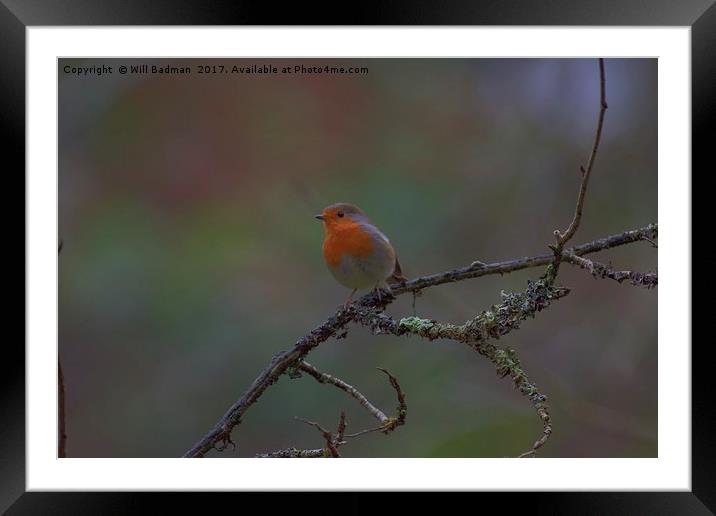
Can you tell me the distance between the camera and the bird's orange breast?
345 centimetres

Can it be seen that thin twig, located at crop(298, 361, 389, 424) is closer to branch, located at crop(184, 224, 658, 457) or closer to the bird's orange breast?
branch, located at crop(184, 224, 658, 457)

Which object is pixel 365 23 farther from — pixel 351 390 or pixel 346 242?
pixel 351 390

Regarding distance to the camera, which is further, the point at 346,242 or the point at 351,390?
the point at 346,242

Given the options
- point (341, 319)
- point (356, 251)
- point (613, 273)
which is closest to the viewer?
point (613, 273)

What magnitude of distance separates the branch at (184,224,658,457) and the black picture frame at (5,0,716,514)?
0.62 metres

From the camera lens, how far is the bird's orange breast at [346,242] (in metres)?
3.45

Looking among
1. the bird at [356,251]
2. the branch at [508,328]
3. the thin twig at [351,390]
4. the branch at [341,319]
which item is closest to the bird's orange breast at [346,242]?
the bird at [356,251]

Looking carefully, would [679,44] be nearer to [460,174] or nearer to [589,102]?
[589,102]

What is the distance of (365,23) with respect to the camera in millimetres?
2707

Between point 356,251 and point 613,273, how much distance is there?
153 centimetres

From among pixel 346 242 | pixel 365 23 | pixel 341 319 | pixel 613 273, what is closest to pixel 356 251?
pixel 346 242

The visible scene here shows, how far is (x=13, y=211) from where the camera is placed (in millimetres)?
2814

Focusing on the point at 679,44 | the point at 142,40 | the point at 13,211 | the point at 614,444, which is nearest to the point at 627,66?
the point at 679,44

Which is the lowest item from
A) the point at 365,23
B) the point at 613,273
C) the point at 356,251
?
the point at 613,273
